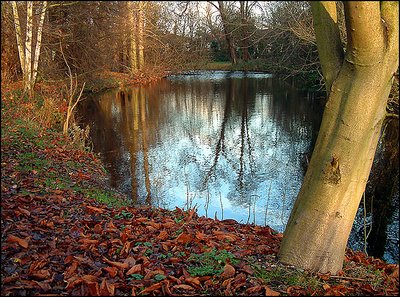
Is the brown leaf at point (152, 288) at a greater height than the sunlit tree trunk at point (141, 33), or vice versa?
the sunlit tree trunk at point (141, 33)

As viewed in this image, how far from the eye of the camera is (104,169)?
365 inches

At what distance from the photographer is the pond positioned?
8047 mm

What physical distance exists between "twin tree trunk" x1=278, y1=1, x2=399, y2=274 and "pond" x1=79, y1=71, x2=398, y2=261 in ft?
9.22

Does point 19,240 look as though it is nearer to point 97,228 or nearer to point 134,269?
point 97,228

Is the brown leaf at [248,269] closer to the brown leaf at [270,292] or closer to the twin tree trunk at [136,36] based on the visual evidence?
the brown leaf at [270,292]

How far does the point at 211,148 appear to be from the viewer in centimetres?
1198

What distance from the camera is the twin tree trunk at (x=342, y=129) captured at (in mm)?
3082

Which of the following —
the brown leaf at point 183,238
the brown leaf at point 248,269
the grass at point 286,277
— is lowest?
the grass at point 286,277

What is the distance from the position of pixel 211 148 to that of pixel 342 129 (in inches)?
344

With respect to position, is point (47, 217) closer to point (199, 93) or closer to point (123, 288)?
point (123, 288)

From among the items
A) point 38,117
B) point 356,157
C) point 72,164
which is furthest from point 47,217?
point 38,117

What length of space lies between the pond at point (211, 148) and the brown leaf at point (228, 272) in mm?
3020

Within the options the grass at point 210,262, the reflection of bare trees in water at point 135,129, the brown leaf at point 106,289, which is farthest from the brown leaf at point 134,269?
the reflection of bare trees in water at point 135,129

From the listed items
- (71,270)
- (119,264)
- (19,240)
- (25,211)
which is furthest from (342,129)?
(25,211)
